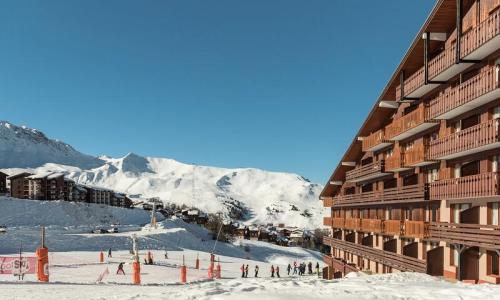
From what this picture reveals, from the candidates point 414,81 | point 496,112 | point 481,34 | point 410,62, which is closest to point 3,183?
point 410,62

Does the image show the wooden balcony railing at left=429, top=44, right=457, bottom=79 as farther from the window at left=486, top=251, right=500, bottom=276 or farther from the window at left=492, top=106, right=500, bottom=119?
the window at left=486, top=251, right=500, bottom=276

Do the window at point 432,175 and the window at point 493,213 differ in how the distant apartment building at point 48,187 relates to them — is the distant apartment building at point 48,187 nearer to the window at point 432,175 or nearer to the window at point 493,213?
the window at point 432,175

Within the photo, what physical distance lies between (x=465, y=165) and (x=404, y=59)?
771cm

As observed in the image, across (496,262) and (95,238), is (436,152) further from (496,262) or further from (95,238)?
(95,238)

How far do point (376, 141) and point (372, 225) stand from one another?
18.2 feet

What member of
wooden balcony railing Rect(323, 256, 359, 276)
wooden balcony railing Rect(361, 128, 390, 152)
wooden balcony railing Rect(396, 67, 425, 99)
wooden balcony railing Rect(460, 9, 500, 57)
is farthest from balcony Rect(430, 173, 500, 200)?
wooden balcony railing Rect(323, 256, 359, 276)

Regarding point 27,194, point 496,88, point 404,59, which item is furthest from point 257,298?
point 27,194

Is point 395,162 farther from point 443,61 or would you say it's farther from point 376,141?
point 443,61

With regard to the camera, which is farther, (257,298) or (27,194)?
(27,194)

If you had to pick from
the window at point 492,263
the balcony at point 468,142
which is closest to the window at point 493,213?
the window at point 492,263

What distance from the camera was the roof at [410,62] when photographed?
21.4m

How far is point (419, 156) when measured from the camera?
76.3ft

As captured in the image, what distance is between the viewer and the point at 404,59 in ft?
82.5

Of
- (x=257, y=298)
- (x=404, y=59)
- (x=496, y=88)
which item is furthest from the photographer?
(x=404, y=59)
